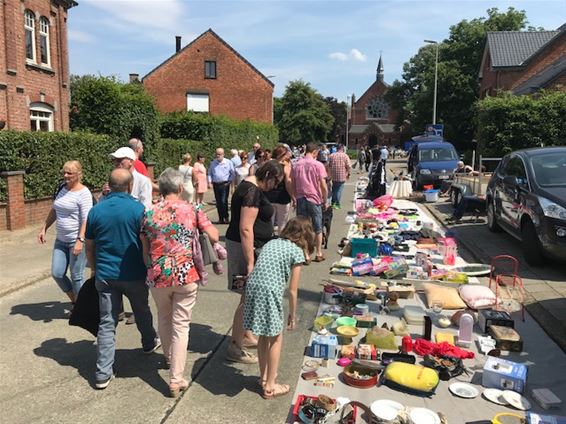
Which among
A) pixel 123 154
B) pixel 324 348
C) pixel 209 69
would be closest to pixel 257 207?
pixel 324 348

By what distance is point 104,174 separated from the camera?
14844 millimetres

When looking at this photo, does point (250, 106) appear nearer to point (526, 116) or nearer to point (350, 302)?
point (526, 116)

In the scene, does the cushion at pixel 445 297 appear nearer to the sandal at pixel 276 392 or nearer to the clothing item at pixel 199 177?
the sandal at pixel 276 392

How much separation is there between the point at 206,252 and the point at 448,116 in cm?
5170

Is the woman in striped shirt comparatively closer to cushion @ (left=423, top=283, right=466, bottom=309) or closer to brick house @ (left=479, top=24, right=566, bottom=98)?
cushion @ (left=423, top=283, right=466, bottom=309)

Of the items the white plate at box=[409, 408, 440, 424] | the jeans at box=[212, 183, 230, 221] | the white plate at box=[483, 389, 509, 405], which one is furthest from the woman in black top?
the jeans at box=[212, 183, 230, 221]

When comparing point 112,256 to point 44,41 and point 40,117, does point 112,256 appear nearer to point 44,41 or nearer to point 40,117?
point 40,117

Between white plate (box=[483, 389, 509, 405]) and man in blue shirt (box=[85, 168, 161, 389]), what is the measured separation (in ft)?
9.85

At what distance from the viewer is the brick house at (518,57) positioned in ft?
120

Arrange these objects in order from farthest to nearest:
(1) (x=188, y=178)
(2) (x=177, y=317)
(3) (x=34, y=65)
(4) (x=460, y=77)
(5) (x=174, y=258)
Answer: (4) (x=460, y=77) < (3) (x=34, y=65) < (1) (x=188, y=178) < (2) (x=177, y=317) < (5) (x=174, y=258)

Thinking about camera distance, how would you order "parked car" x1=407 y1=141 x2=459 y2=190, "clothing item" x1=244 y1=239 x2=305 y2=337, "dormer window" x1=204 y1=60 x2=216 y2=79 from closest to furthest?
"clothing item" x1=244 y1=239 x2=305 y2=337
"parked car" x1=407 y1=141 x2=459 y2=190
"dormer window" x1=204 y1=60 x2=216 y2=79

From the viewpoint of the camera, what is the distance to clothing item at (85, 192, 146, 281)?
411 centimetres

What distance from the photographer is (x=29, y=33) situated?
1923cm

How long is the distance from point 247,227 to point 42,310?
3.48 m
